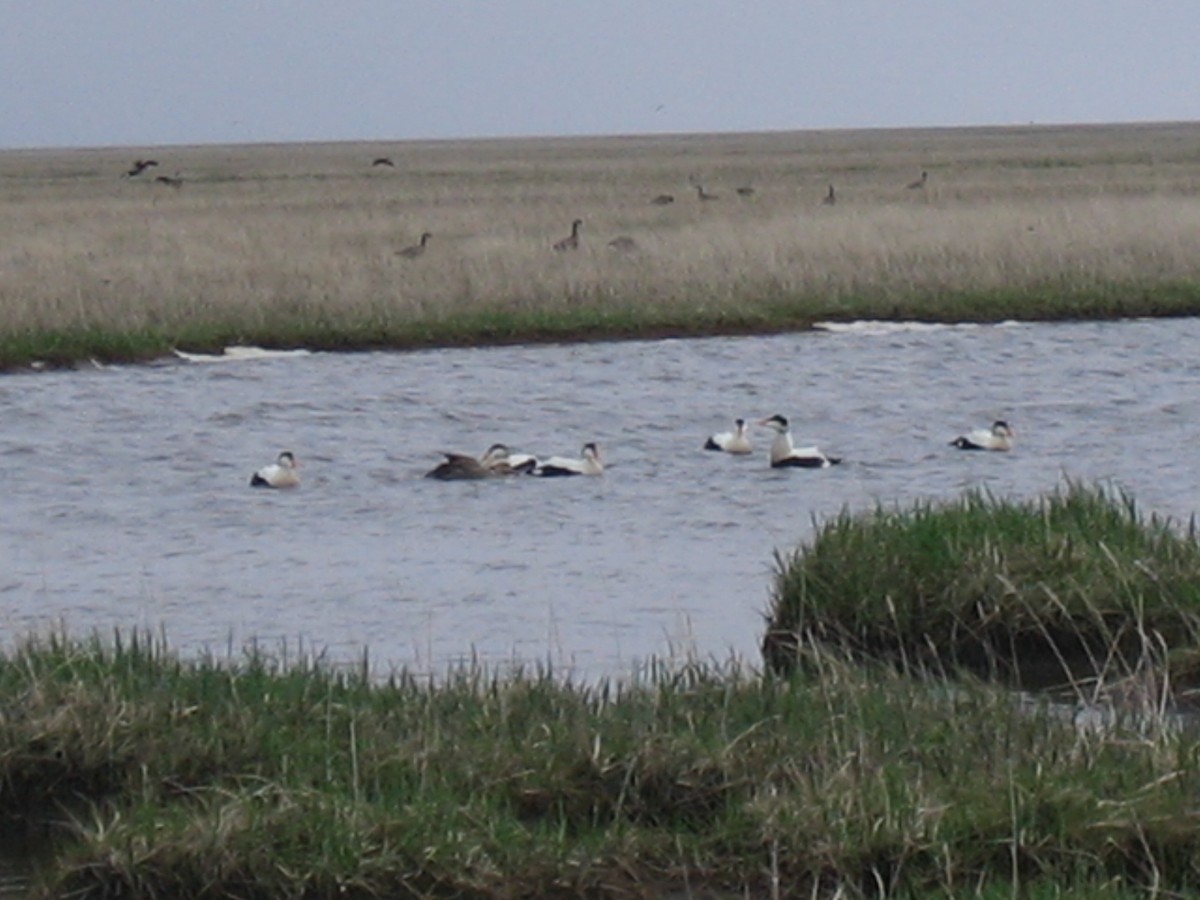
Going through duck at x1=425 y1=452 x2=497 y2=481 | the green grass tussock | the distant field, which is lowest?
the distant field

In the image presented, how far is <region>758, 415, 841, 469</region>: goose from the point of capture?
14305mm

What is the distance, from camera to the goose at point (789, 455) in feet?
46.9

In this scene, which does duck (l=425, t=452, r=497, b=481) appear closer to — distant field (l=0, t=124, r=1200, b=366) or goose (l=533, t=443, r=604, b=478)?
goose (l=533, t=443, r=604, b=478)

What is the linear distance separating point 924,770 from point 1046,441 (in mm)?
9684

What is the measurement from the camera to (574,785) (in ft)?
21.1

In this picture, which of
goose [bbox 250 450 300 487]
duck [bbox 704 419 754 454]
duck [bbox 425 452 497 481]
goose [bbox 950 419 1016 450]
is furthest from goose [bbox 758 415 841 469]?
goose [bbox 250 450 300 487]

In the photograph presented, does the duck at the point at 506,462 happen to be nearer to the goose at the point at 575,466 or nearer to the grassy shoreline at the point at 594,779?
the goose at the point at 575,466

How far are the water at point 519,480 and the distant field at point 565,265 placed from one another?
2.22ft

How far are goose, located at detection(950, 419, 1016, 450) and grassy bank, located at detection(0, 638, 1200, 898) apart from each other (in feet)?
24.8

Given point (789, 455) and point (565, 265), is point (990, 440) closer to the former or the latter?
point (789, 455)

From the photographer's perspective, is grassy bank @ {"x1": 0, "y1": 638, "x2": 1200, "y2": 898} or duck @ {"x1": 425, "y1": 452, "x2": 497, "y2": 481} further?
duck @ {"x1": 425, "y1": 452, "x2": 497, "y2": 481}

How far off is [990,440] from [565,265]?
36.7 ft

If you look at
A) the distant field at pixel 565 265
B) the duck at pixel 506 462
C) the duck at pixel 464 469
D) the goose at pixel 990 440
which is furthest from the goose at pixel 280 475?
the distant field at pixel 565 265

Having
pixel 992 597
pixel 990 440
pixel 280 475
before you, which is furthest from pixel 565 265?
pixel 992 597
